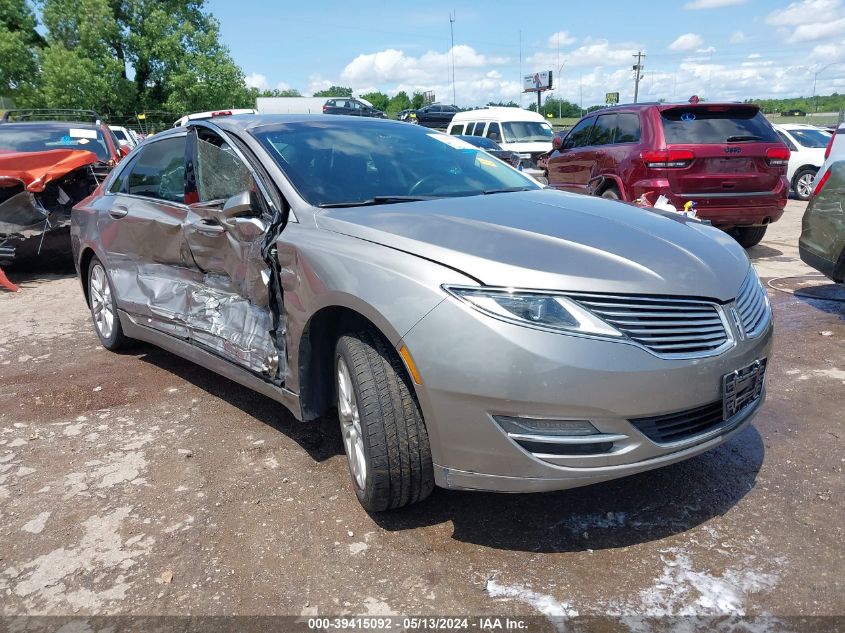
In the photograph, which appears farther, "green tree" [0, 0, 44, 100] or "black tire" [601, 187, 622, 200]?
"green tree" [0, 0, 44, 100]

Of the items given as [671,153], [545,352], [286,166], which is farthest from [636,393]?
[671,153]

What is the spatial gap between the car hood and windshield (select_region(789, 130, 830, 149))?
1334cm

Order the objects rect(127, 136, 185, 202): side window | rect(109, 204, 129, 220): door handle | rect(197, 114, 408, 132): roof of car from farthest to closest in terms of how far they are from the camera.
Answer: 1. rect(109, 204, 129, 220): door handle
2. rect(127, 136, 185, 202): side window
3. rect(197, 114, 408, 132): roof of car

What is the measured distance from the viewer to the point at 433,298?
243cm

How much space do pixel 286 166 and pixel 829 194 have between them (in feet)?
14.7

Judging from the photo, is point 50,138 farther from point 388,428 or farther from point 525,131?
point 525,131

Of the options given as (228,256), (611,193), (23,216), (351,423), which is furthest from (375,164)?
(23,216)

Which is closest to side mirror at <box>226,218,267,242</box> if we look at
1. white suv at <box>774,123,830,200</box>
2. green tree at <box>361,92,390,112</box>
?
white suv at <box>774,123,830,200</box>

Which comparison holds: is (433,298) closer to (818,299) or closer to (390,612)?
(390,612)

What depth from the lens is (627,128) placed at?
27.0ft

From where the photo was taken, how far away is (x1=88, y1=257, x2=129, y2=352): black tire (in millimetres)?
5051

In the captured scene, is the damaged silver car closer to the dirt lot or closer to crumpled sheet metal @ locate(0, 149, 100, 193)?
the dirt lot

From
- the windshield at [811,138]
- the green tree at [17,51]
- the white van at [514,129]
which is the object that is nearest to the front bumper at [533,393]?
the windshield at [811,138]

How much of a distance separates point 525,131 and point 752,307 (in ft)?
51.5
